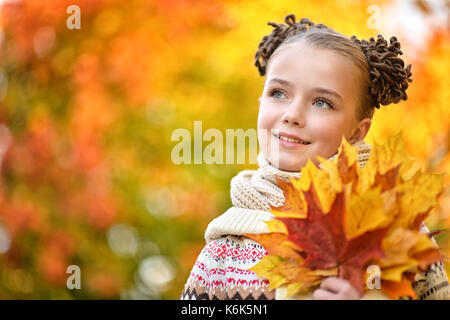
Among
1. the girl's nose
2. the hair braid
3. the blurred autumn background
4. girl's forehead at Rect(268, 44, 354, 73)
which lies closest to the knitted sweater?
the girl's nose

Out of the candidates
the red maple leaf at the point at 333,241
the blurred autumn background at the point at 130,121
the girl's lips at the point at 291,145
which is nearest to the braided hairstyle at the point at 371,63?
the girl's lips at the point at 291,145

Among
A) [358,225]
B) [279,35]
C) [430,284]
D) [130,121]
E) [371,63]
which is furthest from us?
[130,121]

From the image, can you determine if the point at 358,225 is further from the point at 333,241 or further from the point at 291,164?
the point at 291,164

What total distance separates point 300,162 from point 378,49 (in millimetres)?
450

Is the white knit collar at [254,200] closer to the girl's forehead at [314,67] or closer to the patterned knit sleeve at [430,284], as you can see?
the girl's forehead at [314,67]

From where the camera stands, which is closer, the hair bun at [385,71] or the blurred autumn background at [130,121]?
the hair bun at [385,71]

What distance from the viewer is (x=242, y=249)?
171 cm

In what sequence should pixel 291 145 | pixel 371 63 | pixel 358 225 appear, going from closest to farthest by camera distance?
pixel 358 225 → pixel 291 145 → pixel 371 63

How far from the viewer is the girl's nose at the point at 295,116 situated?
1.66 meters

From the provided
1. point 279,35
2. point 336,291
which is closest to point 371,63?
point 279,35

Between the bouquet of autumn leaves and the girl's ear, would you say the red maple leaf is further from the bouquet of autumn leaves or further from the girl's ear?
the girl's ear

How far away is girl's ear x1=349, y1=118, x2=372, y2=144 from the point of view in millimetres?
1820

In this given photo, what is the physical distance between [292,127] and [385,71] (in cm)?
36
